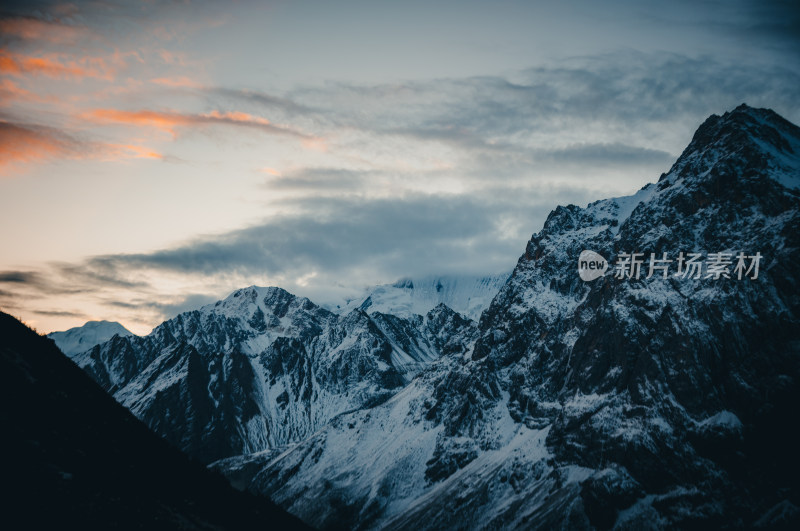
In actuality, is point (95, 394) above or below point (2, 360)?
below

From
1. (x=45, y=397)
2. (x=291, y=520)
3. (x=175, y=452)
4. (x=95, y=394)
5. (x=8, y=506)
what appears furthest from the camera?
(x=291, y=520)

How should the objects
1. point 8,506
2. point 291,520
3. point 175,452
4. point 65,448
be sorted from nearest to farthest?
point 8,506, point 65,448, point 175,452, point 291,520

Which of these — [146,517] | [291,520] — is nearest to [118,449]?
[146,517]

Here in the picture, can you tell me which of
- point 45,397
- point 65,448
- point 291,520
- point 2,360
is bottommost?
point 291,520

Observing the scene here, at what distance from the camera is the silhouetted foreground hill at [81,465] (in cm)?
7150

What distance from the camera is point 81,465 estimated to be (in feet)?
265

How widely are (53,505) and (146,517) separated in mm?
11337

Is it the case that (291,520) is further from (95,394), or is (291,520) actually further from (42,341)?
(42,341)

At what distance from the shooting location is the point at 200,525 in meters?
83.8

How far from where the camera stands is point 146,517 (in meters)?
→ 77.8

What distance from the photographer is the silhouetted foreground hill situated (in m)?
71.5

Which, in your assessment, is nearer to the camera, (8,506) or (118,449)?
(8,506)

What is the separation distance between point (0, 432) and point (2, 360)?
66.7 ft

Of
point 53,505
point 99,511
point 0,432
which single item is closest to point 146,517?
point 99,511
